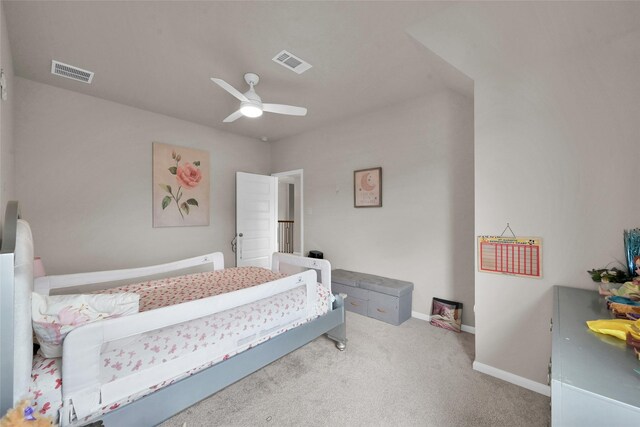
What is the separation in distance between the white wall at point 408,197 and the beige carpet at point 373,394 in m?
0.83

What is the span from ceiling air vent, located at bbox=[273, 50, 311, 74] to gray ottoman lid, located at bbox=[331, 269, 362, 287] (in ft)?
7.73

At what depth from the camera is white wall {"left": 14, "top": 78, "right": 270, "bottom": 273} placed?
2.50 metres

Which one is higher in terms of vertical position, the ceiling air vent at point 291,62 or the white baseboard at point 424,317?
the ceiling air vent at point 291,62

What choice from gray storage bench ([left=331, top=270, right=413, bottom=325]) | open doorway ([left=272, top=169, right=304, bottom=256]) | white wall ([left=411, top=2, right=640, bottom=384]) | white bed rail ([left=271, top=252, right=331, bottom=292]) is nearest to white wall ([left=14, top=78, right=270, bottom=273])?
open doorway ([left=272, top=169, right=304, bottom=256])

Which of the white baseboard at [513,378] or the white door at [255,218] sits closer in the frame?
the white baseboard at [513,378]

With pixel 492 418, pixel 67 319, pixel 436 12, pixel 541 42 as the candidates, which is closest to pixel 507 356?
pixel 492 418

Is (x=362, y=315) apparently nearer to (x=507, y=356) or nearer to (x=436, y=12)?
(x=507, y=356)

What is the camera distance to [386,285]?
2.88 m

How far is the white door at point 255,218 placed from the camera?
404 cm

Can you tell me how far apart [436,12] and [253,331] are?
244cm

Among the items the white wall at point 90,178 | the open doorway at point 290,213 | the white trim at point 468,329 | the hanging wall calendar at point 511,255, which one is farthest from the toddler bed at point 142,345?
the open doorway at point 290,213

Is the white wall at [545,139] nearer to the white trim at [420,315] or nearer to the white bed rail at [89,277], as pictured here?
the white trim at [420,315]

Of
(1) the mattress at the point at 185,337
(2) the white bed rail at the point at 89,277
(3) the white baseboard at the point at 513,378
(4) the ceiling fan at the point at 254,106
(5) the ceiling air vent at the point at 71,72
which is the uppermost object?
(5) the ceiling air vent at the point at 71,72

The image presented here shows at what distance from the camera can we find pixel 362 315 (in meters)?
3.04
